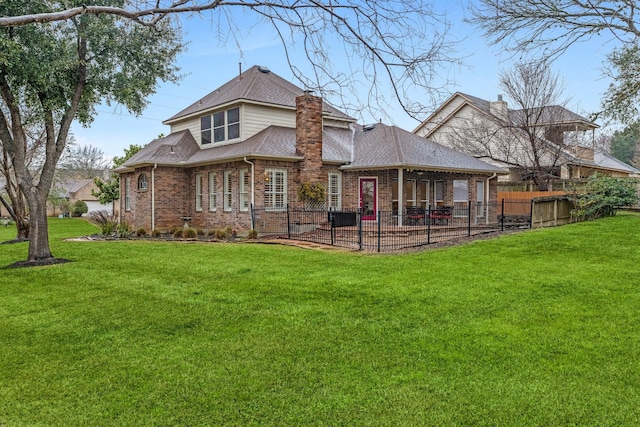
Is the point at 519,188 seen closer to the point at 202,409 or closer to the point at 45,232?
the point at 45,232

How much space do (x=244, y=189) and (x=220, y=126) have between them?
429 cm

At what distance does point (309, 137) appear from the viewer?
19609mm

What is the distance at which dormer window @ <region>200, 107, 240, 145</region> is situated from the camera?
21.1m

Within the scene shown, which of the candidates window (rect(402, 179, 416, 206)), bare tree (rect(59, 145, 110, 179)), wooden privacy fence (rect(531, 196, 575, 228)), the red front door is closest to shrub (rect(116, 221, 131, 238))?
the red front door

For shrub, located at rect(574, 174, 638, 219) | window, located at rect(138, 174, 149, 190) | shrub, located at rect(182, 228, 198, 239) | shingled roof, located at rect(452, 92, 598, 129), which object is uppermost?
shingled roof, located at rect(452, 92, 598, 129)

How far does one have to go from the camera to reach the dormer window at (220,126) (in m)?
21.1

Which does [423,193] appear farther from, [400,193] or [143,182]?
[143,182]

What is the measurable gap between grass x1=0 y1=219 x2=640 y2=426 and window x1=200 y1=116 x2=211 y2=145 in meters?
13.1

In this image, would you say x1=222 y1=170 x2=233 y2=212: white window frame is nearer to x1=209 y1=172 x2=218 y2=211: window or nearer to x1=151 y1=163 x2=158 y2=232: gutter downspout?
x1=209 y1=172 x2=218 y2=211: window

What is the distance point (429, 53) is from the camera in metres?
5.66

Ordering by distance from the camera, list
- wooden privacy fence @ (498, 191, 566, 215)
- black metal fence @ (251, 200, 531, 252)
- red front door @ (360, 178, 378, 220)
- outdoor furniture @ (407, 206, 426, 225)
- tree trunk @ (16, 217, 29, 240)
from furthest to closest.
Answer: wooden privacy fence @ (498, 191, 566, 215)
tree trunk @ (16, 217, 29, 240)
red front door @ (360, 178, 378, 220)
outdoor furniture @ (407, 206, 426, 225)
black metal fence @ (251, 200, 531, 252)

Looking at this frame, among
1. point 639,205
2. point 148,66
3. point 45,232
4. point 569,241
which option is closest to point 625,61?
point 569,241

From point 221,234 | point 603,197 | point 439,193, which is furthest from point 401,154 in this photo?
point 221,234

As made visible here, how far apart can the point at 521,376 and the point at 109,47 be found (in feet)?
44.1
